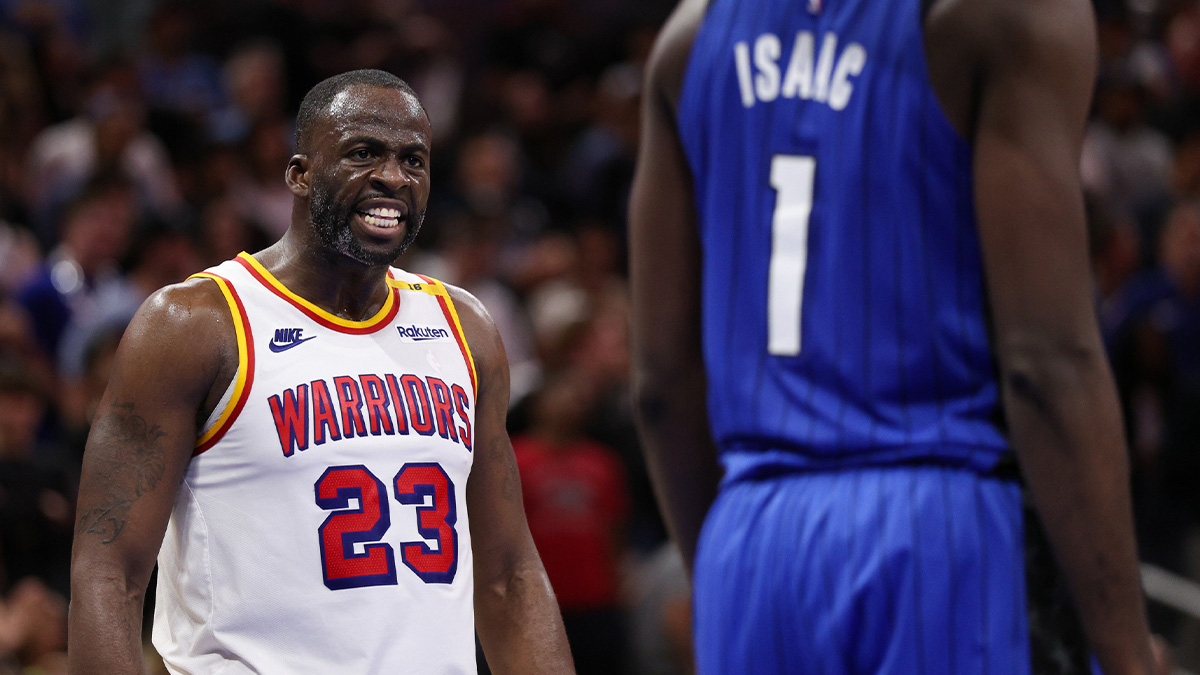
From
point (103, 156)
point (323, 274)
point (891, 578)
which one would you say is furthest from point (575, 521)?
point (891, 578)

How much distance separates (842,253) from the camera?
8.41 ft

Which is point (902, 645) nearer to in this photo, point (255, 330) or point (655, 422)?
point (655, 422)

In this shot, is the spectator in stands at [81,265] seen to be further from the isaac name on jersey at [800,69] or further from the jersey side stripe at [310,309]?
the isaac name on jersey at [800,69]

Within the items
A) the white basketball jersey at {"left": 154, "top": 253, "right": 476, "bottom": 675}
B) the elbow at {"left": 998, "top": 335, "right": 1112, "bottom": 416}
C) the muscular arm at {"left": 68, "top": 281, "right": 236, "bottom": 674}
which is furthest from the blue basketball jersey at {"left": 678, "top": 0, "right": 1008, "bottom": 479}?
the muscular arm at {"left": 68, "top": 281, "right": 236, "bottom": 674}

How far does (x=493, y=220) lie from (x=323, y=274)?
738 cm

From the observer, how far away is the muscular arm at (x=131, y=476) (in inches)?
110

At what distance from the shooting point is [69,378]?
7.79m

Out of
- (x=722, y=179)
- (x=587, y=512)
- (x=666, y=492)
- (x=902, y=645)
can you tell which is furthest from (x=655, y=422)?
(x=587, y=512)

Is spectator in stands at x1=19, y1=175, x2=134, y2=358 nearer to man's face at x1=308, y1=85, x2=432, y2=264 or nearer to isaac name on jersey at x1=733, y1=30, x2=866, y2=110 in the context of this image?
man's face at x1=308, y1=85, x2=432, y2=264

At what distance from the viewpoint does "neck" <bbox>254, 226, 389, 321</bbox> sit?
314cm

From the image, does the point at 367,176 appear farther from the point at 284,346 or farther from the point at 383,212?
the point at 284,346

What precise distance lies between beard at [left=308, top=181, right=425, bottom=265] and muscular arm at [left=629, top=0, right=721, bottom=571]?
1.64 ft

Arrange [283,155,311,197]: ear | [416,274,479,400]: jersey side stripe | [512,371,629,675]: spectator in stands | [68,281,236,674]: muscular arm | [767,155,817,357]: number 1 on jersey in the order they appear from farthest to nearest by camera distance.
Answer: [512,371,629,675]: spectator in stands → [416,274,479,400]: jersey side stripe → [283,155,311,197]: ear → [68,281,236,674]: muscular arm → [767,155,817,357]: number 1 on jersey

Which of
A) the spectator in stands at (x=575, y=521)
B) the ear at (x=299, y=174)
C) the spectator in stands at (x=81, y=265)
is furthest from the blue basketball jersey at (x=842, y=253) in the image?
the spectator in stands at (x=81, y=265)
